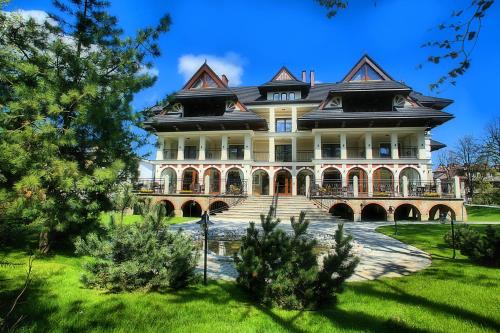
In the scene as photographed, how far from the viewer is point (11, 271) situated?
5.64 meters

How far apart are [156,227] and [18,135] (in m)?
3.01

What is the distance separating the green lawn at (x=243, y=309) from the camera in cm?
394

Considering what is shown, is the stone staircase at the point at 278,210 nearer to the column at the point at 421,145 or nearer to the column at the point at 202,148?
the column at the point at 202,148

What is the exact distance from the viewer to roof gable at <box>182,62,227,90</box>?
29797mm

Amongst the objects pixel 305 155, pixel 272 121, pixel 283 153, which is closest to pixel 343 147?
pixel 305 155

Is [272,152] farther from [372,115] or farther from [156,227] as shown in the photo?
[156,227]

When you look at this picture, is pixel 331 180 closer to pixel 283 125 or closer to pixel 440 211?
pixel 440 211

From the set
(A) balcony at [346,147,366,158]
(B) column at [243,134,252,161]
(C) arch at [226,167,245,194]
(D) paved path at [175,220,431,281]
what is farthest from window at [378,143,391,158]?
(D) paved path at [175,220,431,281]

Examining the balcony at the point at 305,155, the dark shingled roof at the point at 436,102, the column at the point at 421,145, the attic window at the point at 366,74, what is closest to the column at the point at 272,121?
the balcony at the point at 305,155

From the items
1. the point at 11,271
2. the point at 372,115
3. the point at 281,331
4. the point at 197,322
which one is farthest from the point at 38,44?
the point at 372,115

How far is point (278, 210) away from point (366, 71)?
15738mm

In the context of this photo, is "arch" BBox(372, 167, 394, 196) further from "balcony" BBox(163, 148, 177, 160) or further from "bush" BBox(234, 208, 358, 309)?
"bush" BBox(234, 208, 358, 309)

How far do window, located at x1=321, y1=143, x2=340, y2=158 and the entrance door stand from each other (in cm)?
391

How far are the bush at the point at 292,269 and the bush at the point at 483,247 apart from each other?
465 cm
